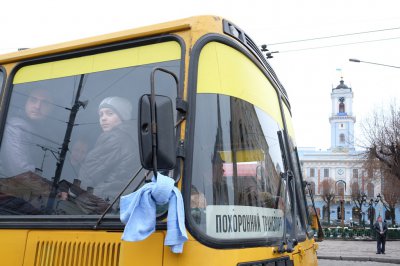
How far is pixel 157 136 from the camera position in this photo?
212cm

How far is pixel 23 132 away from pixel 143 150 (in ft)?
4.55

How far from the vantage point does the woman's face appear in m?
2.80

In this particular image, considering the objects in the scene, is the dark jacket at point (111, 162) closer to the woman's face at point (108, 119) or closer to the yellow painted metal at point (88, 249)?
the woman's face at point (108, 119)

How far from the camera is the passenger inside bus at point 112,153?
2.65 metres

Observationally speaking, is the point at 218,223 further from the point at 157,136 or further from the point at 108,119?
the point at 108,119

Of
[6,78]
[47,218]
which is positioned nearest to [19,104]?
[6,78]

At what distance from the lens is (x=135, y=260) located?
2.34 metres

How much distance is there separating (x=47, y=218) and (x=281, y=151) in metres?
1.70

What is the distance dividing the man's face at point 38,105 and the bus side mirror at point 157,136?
1192mm

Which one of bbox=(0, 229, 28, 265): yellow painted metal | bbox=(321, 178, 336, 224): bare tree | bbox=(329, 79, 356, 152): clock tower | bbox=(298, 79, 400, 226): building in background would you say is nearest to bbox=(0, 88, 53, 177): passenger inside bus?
bbox=(0, 229, 28, 265): yellow painted metal

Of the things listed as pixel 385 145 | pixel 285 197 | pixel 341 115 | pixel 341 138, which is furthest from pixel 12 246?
pixel 341 115

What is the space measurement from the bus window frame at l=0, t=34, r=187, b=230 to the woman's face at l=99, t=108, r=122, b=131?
0.39m

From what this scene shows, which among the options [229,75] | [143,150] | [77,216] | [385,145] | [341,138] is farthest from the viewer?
[341,138]

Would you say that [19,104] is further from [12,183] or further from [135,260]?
[135,260]
